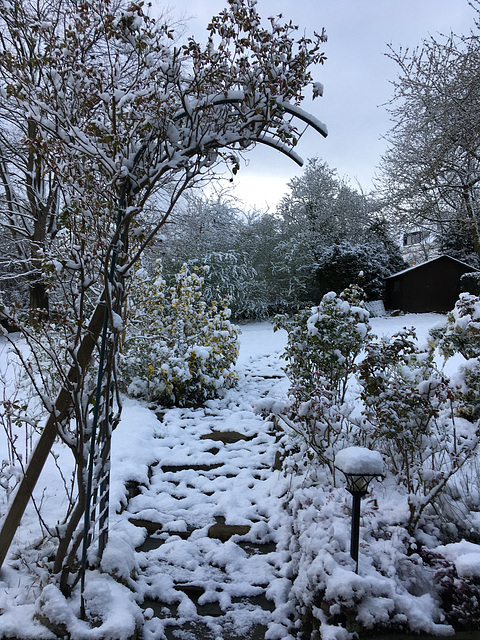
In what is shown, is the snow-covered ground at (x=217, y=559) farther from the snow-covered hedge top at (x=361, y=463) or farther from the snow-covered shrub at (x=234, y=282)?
the snow-covered shrub at (x=234, y=282)

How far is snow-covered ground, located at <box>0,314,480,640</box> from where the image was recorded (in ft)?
6.31

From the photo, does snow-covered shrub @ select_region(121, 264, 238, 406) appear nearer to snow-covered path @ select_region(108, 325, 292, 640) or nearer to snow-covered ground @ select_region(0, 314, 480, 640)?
snow-covered path @ select_region(108, 325, 292, 640)

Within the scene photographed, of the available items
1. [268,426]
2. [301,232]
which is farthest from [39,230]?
[301,232]

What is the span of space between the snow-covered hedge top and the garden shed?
13.7 meters

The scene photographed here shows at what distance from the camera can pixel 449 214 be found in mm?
14227

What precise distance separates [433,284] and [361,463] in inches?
553

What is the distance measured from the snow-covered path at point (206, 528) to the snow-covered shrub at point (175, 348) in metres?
0.68

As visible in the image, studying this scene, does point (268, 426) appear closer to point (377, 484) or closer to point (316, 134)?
point (377, 484)

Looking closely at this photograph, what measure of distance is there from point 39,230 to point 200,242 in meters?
5.66

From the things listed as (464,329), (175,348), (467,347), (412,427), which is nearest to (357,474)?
(412,427)

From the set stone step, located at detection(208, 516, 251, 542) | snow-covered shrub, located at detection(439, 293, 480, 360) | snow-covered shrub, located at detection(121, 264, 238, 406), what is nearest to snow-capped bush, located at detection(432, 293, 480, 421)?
snow-covered shrub, located at detection(439, 293, 480, 360)

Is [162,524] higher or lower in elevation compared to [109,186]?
lower

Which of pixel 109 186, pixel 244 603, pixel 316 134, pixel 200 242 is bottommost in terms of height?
pixel 244 603

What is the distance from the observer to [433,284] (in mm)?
14734
